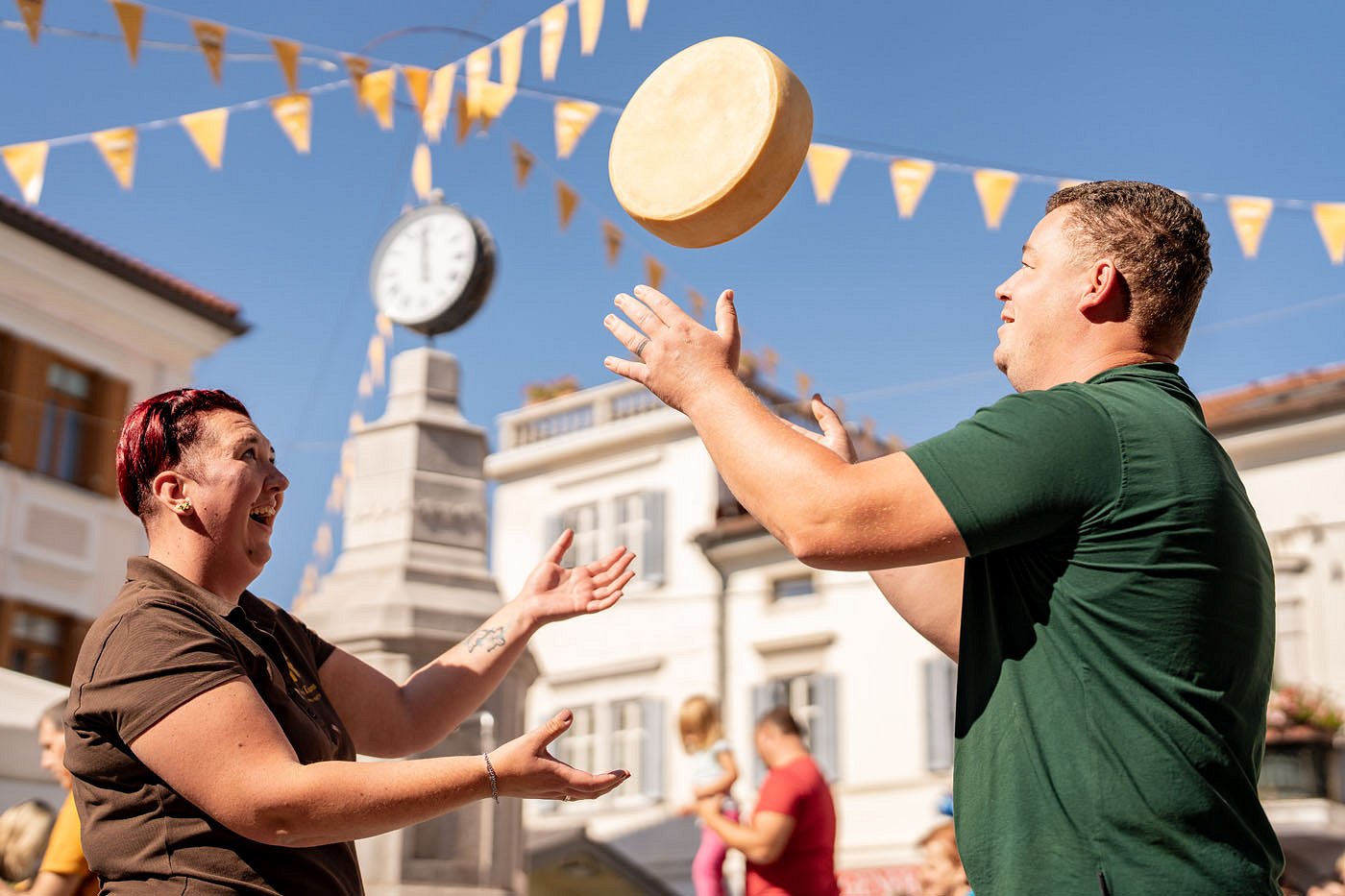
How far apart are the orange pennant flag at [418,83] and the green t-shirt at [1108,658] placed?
930cm

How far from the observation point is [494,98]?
10453 millimetres

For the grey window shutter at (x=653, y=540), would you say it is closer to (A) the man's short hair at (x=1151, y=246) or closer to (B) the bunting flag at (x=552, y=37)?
(B) the bunting flag at (x=552, y=37)

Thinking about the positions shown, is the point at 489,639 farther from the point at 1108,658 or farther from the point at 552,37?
the point at 552,37

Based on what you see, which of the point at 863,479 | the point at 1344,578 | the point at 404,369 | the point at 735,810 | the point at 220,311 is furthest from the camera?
the point at 220,311

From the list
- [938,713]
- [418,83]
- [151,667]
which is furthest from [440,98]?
[938,713]

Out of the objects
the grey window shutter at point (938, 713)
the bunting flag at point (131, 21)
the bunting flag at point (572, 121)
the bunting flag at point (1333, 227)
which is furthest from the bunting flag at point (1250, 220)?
the grey window shutter at point (938, 713)

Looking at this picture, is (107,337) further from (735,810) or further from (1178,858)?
(1178,858)

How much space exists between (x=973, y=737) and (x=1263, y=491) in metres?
21.0

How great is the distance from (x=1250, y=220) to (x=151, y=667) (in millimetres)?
9893

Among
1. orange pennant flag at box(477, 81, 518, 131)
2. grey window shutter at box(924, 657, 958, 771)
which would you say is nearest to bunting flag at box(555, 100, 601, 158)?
orange pennant flag at box(477, 81, 518, 131)

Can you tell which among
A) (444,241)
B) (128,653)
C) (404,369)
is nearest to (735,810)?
(404,369)

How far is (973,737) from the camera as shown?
201cm

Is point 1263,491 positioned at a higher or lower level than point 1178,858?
higher

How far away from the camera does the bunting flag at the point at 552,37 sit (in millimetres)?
9742
